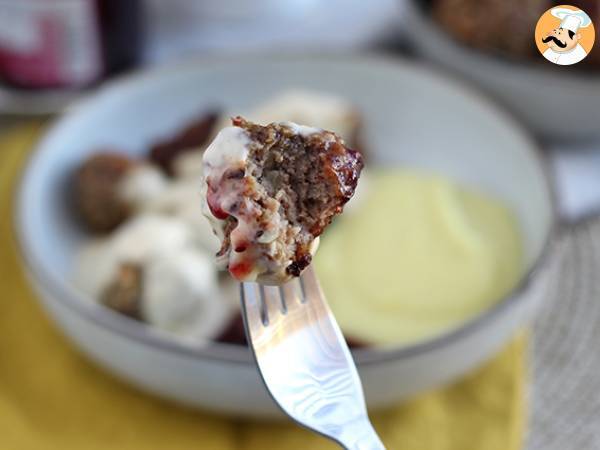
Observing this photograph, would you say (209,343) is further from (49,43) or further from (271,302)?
(49,43)

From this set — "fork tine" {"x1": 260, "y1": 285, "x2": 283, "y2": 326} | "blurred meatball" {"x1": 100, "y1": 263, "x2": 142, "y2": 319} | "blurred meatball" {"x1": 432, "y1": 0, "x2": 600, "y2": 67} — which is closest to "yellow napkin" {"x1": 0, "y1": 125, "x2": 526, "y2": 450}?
"blurred meatball" {"x1": 100, "y1": 263, "x2": 142, "y2": 319}

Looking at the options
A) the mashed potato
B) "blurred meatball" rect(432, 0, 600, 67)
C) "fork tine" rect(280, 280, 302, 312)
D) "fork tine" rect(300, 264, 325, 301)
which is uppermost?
"blurred meatball" rect(432, 0, 600, 67)

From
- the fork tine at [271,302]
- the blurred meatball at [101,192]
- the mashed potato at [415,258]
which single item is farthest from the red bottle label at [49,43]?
the fork tine at [271,302]

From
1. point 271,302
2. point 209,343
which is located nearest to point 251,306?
point 271,302

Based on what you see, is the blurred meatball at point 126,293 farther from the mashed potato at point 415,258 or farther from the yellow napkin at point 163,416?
the mashed potato at point 415,258

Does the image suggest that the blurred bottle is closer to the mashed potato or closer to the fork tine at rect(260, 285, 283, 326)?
the mashed potato

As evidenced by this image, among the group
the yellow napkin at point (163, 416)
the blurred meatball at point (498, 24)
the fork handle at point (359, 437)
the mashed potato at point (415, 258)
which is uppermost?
the blurred meatball at point (498, 24)

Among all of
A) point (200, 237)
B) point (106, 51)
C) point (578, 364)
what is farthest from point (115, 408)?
point (106, 51)
